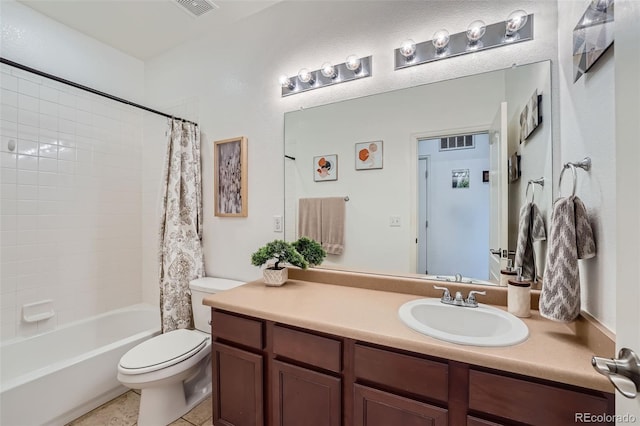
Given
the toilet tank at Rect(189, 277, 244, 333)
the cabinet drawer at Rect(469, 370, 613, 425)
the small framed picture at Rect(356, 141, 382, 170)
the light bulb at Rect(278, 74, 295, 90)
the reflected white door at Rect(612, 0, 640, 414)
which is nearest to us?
the reflected white door at Rect(612, 0, 640, 414)

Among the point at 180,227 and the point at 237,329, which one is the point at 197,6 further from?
the point at 237,329

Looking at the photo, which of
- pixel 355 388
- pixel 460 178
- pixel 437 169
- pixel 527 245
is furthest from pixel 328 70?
pixel 355 388

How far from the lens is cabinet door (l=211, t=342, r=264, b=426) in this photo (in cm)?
130

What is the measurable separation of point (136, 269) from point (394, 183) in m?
2.57

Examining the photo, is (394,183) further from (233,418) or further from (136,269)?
(136,269)

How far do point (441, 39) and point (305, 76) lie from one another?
825 mm

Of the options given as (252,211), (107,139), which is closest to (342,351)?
(252,211)

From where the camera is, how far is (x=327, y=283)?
1713 mm

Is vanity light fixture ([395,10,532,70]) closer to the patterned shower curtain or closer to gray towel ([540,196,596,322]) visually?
gray towel ([540,196,596,322])

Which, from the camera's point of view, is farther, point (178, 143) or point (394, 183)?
point (178, 143)

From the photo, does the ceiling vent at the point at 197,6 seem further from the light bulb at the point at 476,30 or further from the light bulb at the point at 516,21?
the light bulb at the point at 516,21

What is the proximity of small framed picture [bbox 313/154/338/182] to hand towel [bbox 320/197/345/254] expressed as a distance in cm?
14

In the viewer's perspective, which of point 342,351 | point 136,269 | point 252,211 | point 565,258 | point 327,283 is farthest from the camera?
point 136,269

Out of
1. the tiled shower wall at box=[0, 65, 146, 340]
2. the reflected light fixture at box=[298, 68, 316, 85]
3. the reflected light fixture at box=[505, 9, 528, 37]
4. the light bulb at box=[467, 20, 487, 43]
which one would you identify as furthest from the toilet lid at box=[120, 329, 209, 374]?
the reflected light fixture at box=[505, 9, 528, 37]
